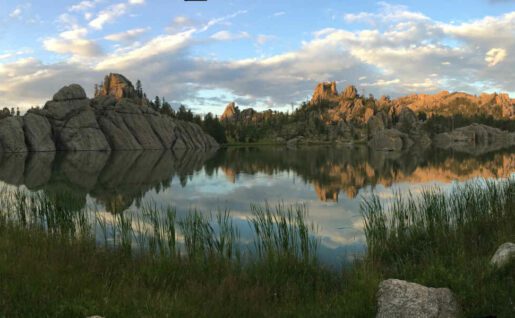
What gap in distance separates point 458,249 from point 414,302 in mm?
5251

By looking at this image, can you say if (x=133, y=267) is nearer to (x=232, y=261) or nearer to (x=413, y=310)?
(x=232, y=261)

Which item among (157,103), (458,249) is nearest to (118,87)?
(157,103)

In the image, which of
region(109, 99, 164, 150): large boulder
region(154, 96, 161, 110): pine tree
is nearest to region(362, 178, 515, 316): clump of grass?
region(109, 99, 164, 150): large boulder

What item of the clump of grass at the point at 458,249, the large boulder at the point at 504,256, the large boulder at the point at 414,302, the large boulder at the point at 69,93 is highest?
the large boulder at the point at 69,93

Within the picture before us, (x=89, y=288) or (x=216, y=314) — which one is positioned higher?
(x=89, y=288)

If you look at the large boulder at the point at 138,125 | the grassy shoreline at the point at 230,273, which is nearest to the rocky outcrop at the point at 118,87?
the large boulder at the point at 138,125

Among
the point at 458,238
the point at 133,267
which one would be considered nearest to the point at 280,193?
the point at 458,238

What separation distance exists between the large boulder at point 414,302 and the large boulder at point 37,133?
113 meters

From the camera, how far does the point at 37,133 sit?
106 metres

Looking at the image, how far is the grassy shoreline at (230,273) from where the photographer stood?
8531 millimetres

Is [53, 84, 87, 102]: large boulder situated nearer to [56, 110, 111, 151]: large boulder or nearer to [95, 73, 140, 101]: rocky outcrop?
[56, 110, 111, 151]: large boulder

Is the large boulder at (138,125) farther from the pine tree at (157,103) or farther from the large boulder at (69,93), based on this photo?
the pine tree at (157,103)

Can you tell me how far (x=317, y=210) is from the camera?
27.3 metres

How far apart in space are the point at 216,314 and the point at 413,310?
4.25m
